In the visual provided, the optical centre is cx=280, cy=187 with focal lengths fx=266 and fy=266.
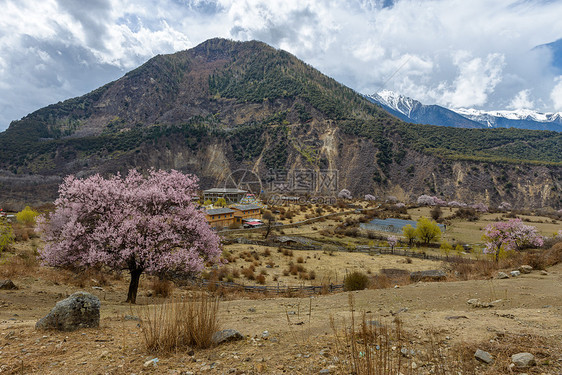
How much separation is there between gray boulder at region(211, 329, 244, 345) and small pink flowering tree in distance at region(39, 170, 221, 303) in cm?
686

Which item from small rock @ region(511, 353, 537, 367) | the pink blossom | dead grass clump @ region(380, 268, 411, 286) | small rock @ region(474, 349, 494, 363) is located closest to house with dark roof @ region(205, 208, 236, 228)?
dead grass clump @ region(380, 268, 411, 286)

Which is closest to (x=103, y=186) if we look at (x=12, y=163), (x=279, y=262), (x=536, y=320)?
(x=536, y=320)

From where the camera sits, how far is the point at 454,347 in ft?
13.8

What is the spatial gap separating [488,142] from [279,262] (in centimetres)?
12924

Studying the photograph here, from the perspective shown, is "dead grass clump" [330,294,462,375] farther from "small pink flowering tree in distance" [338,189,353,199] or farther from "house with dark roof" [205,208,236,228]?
"small pink flowering tree in distance" [338,189,353,199]

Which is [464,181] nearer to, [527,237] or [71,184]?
[527,237]

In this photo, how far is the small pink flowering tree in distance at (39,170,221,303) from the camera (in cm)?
1048

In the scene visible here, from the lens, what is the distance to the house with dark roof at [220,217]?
5538 cm

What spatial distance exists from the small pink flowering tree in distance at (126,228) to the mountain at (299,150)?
79498mm

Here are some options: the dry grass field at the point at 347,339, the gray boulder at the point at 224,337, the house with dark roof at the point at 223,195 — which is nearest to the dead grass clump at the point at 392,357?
the dry grass field at the point at 347,339

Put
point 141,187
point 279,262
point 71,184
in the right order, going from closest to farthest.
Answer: point 71,184 < point 141,187 < point 279,262

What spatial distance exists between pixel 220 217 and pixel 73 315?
172ft

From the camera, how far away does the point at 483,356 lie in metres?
3.81

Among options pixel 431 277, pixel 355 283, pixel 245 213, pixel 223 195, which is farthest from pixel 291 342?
pixel 223 195
